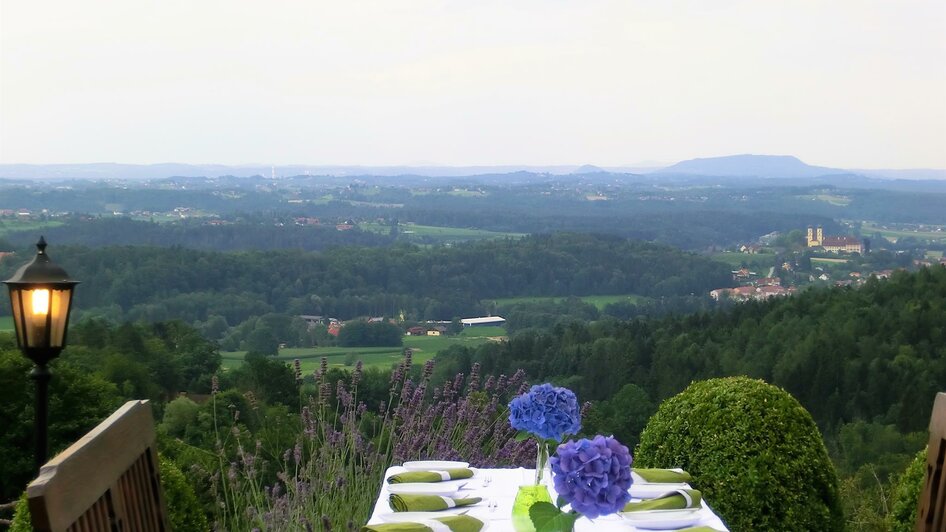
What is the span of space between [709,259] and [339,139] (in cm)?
1263

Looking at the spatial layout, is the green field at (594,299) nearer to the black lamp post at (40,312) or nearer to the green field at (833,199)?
the green field at (833,199)

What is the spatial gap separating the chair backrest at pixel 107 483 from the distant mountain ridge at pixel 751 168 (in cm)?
3159

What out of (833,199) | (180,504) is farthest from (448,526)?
(833,199)

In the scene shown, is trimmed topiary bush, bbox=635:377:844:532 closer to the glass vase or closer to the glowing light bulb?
the glass vase

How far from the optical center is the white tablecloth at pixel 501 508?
2221 mm

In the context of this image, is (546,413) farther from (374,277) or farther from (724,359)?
(374,277)

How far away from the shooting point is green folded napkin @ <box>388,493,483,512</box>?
232cm

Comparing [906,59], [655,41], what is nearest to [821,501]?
[906,59]

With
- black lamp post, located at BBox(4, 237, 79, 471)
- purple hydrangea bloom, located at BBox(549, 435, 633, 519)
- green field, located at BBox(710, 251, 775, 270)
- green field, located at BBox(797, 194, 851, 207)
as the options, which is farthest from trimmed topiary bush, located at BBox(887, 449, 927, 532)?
green field, located at BBox(797, 194, 851, 207)

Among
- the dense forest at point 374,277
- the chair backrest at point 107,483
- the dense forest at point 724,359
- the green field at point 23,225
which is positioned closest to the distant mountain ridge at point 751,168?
the dense forest at point 374,277

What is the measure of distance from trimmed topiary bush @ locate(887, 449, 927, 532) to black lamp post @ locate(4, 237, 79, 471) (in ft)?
9.40

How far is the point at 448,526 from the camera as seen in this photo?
7.04 ft

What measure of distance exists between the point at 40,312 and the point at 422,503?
1805mm

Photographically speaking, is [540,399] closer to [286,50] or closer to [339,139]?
[286,50]
